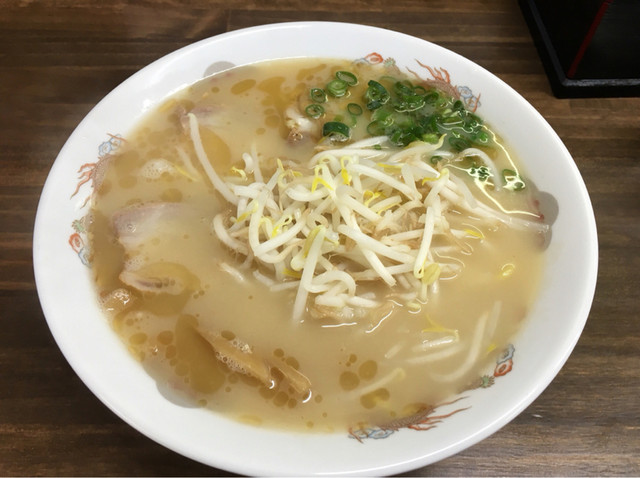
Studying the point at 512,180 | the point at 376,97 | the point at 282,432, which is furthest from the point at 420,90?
the point at 282,432

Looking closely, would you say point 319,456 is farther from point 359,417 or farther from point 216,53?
point 216,53

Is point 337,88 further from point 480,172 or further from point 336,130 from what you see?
point 480,172

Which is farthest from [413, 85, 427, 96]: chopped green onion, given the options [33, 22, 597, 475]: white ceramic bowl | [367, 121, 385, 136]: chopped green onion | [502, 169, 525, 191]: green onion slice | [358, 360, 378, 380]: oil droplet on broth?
[358, 360, 378, 380]: oil droplet on broth

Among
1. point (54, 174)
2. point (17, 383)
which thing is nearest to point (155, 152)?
point (54, 174)

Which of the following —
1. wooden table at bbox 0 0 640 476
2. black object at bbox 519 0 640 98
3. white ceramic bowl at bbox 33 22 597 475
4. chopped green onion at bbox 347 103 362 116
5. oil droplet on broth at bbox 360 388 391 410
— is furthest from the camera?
black object at bbox 519 0 640 98

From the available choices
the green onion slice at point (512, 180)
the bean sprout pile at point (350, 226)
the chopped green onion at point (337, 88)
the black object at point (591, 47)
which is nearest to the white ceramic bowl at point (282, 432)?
the green onion slice at point (512, 180)

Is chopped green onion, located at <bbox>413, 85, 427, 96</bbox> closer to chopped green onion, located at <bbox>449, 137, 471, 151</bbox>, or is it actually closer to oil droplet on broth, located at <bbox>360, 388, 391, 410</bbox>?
chopped green onion, located at <bbox>449, 137, 471, 151</bbox>

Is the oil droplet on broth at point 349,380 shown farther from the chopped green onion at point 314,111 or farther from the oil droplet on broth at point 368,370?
the chopped green onion at point 314,111
